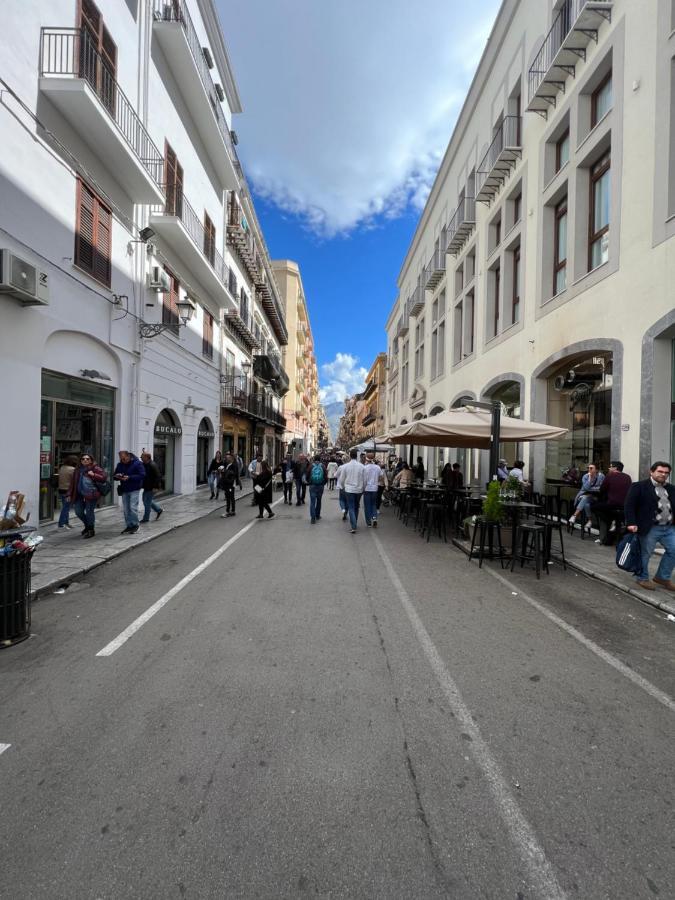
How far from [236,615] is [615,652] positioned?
3798mm

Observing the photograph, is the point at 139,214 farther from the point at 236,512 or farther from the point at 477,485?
the point at 477,485

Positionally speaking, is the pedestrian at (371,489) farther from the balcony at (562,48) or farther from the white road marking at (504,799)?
the balcony at (562,48)

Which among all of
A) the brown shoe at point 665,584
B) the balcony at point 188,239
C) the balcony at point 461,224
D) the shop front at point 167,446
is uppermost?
the balcony at point 461,224

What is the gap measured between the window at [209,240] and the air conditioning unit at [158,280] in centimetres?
423

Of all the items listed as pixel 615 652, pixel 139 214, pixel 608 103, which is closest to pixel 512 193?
pixel 608 103

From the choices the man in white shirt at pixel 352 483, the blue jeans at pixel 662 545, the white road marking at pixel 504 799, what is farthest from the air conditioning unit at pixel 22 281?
the blue jeans at pixel 662 545

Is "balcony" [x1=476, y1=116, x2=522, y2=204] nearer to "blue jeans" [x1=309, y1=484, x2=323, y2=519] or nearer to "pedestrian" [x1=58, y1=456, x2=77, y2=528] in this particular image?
"blue jeans" [x1=309, y1=484, x2=323, y2=519]

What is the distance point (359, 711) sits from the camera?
10.1 feet

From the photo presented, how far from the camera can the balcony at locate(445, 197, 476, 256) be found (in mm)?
18625

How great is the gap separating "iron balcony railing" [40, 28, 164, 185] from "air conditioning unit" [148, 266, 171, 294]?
2.55 metres

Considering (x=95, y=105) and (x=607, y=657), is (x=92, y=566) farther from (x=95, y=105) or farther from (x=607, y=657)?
(x=95, y=105)

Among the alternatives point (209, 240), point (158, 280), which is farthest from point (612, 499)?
point (209, 240)

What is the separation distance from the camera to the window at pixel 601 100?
10641 millimetres

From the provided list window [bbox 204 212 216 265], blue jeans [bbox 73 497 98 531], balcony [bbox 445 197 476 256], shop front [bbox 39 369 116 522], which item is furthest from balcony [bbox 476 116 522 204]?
blue jeans [bbox 73 497 98 531]
